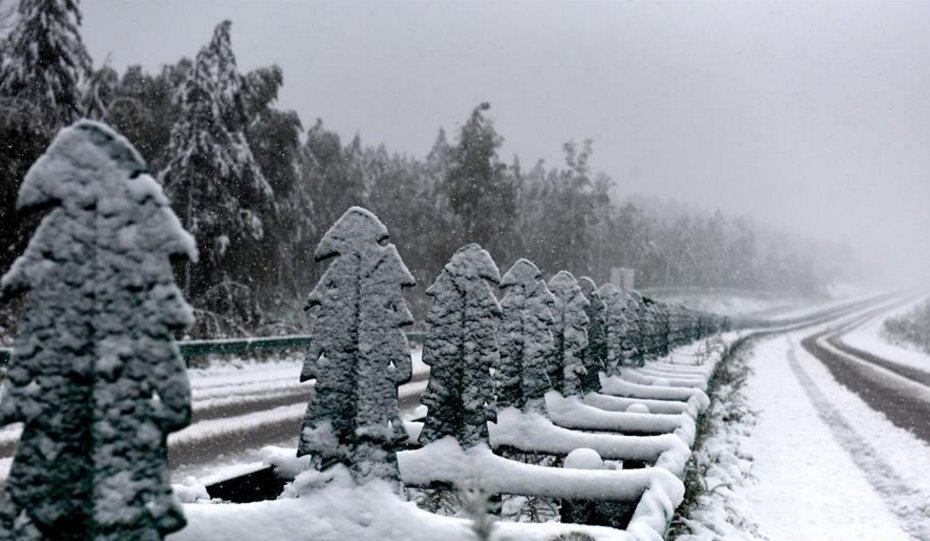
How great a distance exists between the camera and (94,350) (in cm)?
158

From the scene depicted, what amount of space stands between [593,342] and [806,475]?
11.5 feet

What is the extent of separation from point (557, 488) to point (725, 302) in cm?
12038

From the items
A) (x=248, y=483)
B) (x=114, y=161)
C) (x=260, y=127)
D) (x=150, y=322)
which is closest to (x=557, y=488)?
(x=248, y=483)

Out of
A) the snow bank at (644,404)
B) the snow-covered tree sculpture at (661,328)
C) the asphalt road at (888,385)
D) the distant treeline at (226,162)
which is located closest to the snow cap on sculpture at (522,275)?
the snow bank at (644,404)

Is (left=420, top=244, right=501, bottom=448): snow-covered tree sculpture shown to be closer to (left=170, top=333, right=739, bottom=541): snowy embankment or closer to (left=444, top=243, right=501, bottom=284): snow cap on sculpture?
(left=444, top=243, right=501, bottom=284): snow cap on sculpture

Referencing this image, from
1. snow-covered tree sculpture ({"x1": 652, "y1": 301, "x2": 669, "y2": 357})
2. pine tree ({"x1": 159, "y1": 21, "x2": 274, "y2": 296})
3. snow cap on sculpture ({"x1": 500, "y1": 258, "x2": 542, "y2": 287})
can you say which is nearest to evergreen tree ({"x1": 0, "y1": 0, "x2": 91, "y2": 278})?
pine tree ({"x1": 159, "y1": 21, "x2": 274, "y2": 296})

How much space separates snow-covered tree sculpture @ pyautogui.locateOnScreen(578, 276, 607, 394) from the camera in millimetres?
6500

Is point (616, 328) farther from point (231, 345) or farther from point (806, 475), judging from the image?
point (231, 345)

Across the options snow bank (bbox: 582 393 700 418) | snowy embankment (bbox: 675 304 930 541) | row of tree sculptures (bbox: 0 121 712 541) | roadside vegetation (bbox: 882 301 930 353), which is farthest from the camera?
roadside vegetation (bbox: 882 301 930 353)

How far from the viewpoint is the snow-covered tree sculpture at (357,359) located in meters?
2.72

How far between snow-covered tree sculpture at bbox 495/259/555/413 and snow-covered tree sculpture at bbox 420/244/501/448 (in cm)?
109

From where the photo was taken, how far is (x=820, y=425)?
12.1 metres

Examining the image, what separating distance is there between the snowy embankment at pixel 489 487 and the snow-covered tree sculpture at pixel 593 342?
126 cm

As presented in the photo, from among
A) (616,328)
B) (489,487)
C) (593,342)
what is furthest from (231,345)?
(489,487)
